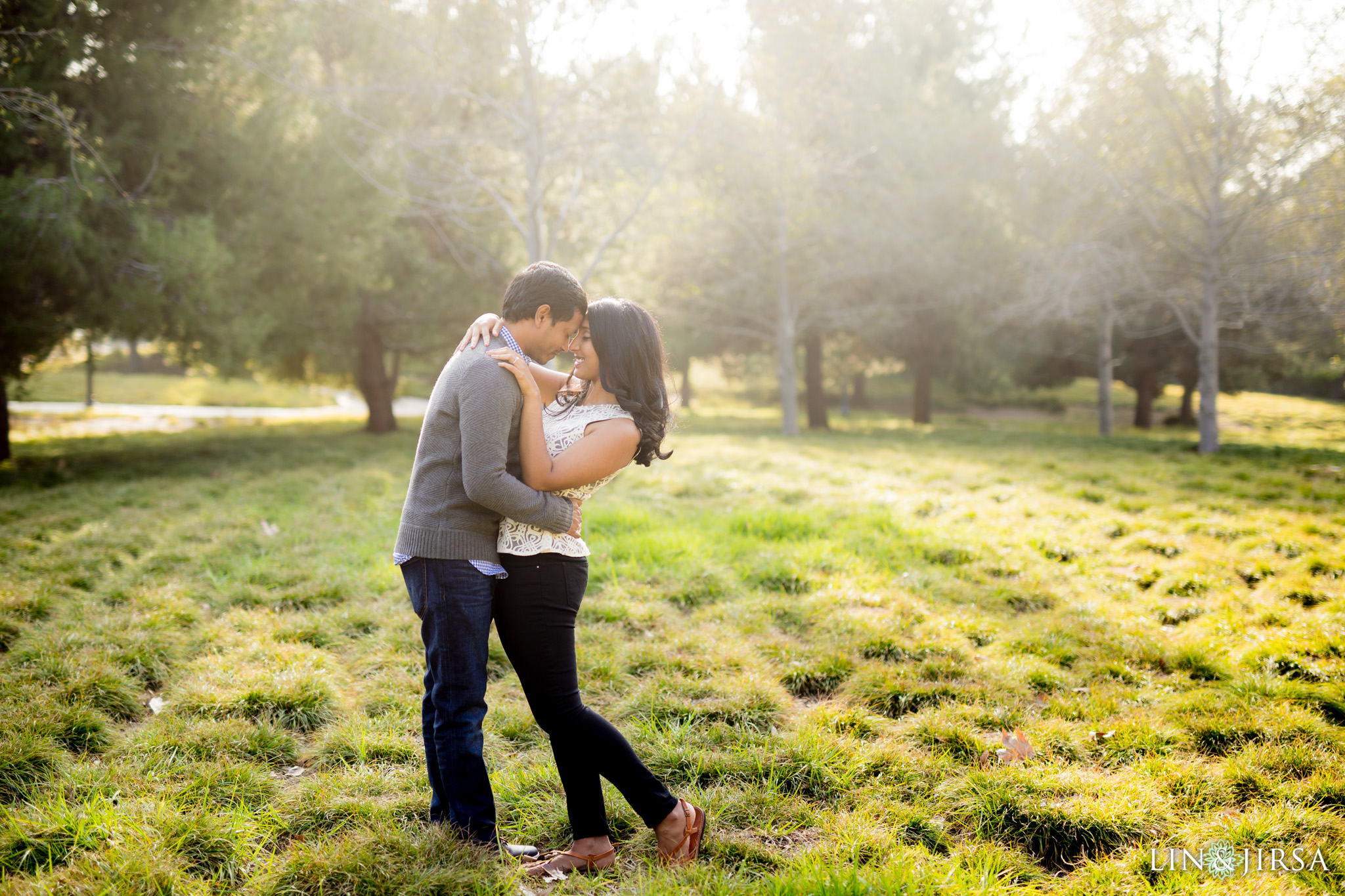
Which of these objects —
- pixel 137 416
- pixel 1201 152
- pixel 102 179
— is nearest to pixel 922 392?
pixel 1201 152

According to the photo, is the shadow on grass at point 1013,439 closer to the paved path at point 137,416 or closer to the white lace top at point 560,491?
the white lace top at point 560,491

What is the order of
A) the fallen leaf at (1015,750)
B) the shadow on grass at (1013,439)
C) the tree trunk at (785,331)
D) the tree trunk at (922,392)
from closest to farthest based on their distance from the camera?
the fallen leaf at (1015,750)
the shadow on grass at (1013,439)
the tree trunk at (785,331)
the tree trunk at (922,392)

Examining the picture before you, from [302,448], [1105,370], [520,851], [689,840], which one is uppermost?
[1105,370]

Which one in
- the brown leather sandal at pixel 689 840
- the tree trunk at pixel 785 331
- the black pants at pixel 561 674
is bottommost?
the brown leather sandal at pixel 689 840

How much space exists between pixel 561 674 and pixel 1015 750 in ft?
7.36

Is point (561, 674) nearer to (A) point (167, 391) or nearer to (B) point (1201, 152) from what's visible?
(B) point (1201, 152)

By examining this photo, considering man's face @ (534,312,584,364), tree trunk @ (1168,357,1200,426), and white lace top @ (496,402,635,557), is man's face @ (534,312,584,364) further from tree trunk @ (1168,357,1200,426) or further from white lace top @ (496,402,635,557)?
tree trunk @ (1168,357,1200,426)

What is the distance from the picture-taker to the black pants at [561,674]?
2639 millimetres

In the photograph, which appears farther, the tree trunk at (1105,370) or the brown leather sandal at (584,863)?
the tree trunk at (1105,370)

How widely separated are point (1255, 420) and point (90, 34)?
37.1m

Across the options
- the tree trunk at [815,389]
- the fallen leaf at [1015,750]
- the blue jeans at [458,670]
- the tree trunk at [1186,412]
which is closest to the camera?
the blue jeans at [458,670]

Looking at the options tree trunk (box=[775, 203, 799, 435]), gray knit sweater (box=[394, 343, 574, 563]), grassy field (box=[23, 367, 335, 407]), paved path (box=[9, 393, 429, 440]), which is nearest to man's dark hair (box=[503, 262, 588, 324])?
gray knit sweater (box=[394, 343, 574, 563])

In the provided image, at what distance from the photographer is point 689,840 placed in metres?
2.77

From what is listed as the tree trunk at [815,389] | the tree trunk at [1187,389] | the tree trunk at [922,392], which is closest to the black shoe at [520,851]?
the tree trunk at [815,389]
